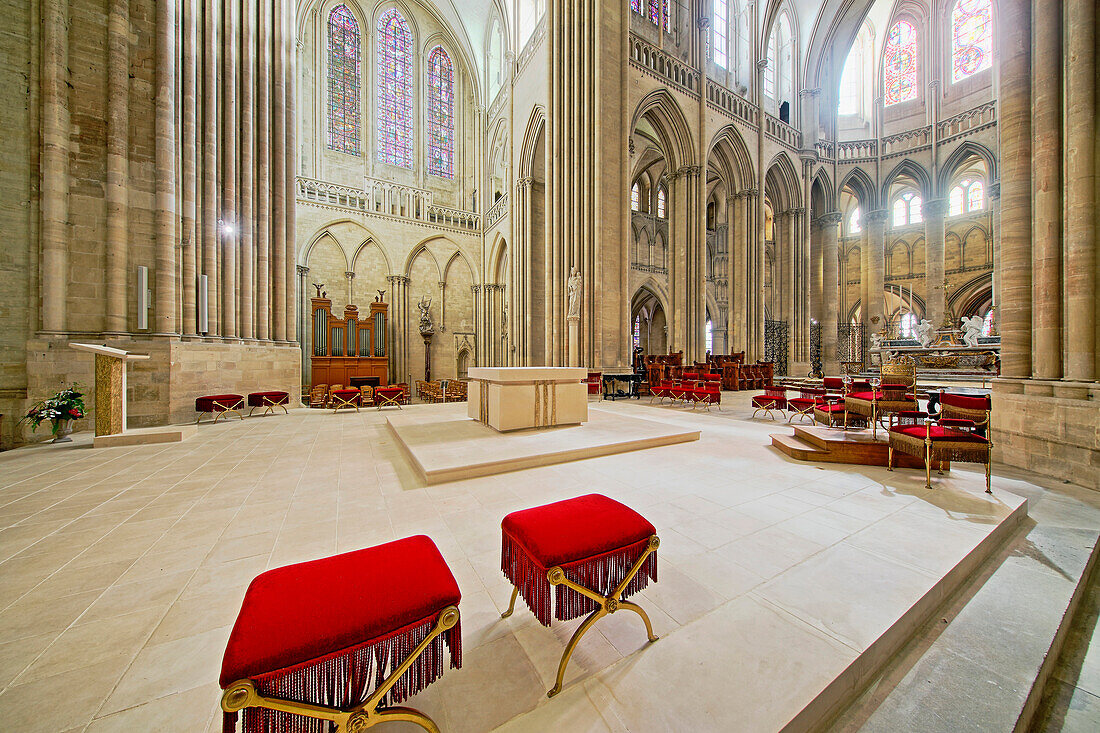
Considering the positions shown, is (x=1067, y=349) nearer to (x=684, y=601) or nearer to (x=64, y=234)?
(x=684, y=601)

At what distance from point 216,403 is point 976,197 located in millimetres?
33547

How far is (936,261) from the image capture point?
18.9 metres

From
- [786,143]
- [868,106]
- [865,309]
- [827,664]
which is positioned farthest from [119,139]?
[868,106]

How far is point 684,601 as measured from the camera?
6.13ft

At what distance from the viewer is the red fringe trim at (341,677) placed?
95cm

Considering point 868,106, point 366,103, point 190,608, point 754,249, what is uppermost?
point 868,106

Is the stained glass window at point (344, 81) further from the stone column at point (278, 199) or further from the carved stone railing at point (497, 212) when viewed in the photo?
the stone column at point (278, 199)

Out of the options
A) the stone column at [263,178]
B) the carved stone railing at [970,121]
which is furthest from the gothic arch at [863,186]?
the stone column at [263,178]

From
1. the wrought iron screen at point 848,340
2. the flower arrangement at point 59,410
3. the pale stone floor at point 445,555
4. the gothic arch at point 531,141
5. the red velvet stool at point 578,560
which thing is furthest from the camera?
the wrought iron screen at point 848,340

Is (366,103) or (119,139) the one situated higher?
(366,103)

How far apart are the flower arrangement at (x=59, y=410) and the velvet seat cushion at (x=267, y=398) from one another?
2.45 meters

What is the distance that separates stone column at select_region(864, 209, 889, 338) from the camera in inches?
799

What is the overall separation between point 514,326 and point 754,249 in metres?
11.4

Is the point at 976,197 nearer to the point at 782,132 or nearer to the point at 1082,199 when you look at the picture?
the point at 782,132
